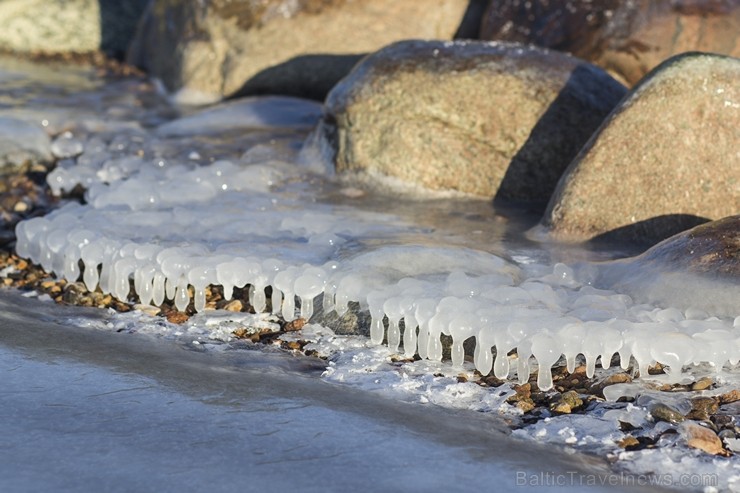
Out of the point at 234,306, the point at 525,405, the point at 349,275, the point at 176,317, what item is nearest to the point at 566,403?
the point at 525,405

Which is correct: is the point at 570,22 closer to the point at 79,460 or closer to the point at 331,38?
the point at 331,38

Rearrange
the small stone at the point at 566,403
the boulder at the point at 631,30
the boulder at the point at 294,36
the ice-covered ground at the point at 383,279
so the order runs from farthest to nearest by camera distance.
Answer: the boulder at the point at 294,36
the boulder at the point at 631,30
the ice-covered ground at the point at 383,279
the small stone at the point at 566,403

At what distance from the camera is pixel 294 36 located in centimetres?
803

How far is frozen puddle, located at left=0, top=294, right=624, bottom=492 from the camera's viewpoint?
2605mm

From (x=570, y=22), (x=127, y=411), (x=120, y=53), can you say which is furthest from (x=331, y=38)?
(x=127, y=411)

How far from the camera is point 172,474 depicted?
102 inches

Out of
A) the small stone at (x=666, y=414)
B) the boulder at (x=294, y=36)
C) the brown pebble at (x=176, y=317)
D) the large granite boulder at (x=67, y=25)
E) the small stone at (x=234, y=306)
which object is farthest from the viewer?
the large granite boulder at (x=67, y=25)

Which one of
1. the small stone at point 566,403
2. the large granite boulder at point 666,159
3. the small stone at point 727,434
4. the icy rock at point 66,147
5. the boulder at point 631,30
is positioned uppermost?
the boulder at point 631,30

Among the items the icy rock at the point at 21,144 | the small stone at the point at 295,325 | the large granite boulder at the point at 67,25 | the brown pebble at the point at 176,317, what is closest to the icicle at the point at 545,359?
the small stone at the point at 295,325

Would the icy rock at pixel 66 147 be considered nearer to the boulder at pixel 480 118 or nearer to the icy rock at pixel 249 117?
the icy rock at pixel 249 117

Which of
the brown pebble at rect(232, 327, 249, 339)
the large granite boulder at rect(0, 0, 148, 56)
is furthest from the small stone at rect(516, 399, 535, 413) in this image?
the large granite boulder at rect(0, 0, 148, 56)

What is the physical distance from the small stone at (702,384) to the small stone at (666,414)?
0.23 metres

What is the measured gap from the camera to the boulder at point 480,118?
18.2 feet

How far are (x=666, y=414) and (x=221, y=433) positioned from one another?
1.30m
